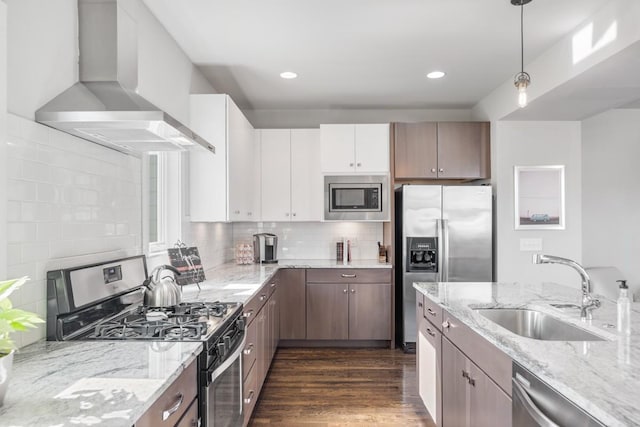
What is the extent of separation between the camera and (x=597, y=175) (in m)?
4.32

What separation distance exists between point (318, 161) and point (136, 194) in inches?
95.3

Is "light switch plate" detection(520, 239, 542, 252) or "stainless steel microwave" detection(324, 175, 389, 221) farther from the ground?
"stainless steel microwave" detection(324, 175, 389, 221)

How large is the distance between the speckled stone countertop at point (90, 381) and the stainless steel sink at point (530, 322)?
1489mm

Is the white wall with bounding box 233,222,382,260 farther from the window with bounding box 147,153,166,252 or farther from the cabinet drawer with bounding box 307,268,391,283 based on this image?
the window with bounding box 147,153,166,252

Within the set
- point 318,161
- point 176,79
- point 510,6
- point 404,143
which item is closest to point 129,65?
point 176,79

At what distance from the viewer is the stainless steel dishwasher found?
1.11 meters

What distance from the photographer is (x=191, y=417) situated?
155cm

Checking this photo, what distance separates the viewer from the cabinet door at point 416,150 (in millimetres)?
4406

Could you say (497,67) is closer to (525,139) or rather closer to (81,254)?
(525,139)

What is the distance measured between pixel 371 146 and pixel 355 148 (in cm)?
17

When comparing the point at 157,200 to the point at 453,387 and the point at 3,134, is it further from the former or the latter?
the point at 453,387

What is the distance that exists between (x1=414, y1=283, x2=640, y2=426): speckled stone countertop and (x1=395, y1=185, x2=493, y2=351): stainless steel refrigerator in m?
1.76

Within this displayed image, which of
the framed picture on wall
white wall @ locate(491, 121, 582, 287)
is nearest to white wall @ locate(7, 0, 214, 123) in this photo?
white wall @ locate(491, 121, 582, 287)

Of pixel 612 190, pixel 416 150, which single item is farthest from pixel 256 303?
pixel 612 190
